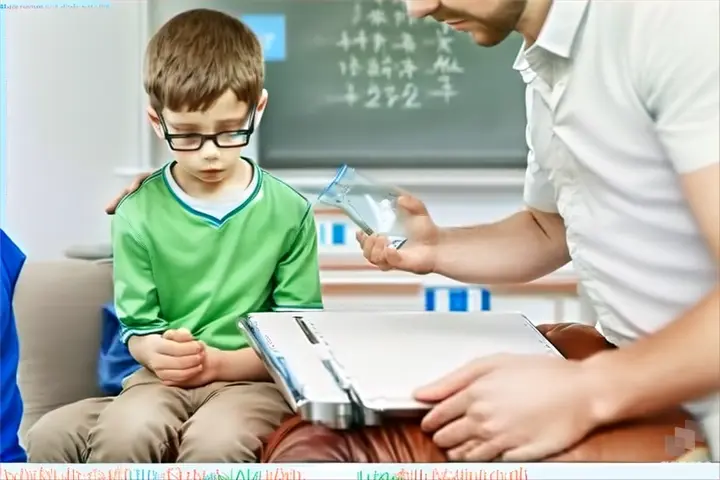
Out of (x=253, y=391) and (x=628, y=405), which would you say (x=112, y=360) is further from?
(x=628, y=405)

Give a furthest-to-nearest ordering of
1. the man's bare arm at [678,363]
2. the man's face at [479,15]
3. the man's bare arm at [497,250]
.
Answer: the man's bare arm at [497,250], the man's face at [479,15], the man's bare arm at [678,363]

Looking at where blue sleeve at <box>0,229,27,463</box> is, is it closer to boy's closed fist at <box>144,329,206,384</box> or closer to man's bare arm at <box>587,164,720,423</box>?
boy's closed fist at <box>144,329,206,384</box>

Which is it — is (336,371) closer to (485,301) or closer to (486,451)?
(486,451)

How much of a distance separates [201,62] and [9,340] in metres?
0.44

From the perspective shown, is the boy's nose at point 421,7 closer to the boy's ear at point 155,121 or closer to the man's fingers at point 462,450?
the boy's ear at point 155,121

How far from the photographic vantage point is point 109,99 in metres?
1.19

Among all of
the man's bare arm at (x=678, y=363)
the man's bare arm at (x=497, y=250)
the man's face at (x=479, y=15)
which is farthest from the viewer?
the man's bare arm at (x=497, y=250)

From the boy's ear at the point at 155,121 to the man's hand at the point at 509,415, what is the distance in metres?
0.46

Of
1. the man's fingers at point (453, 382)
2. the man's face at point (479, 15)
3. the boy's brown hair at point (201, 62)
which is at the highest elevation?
the man's face at point (479, 15)

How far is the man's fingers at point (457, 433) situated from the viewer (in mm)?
968

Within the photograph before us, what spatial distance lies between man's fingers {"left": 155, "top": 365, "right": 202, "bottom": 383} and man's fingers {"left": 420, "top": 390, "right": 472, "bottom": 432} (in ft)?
1.03

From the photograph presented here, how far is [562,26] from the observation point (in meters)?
1.06

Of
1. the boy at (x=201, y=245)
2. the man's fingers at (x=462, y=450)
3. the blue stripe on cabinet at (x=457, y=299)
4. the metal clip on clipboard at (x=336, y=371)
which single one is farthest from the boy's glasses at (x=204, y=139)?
the man's fingers at (x=462, y=450)

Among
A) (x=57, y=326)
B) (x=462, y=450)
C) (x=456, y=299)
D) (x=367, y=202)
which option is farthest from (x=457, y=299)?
(x=57, y=326)
